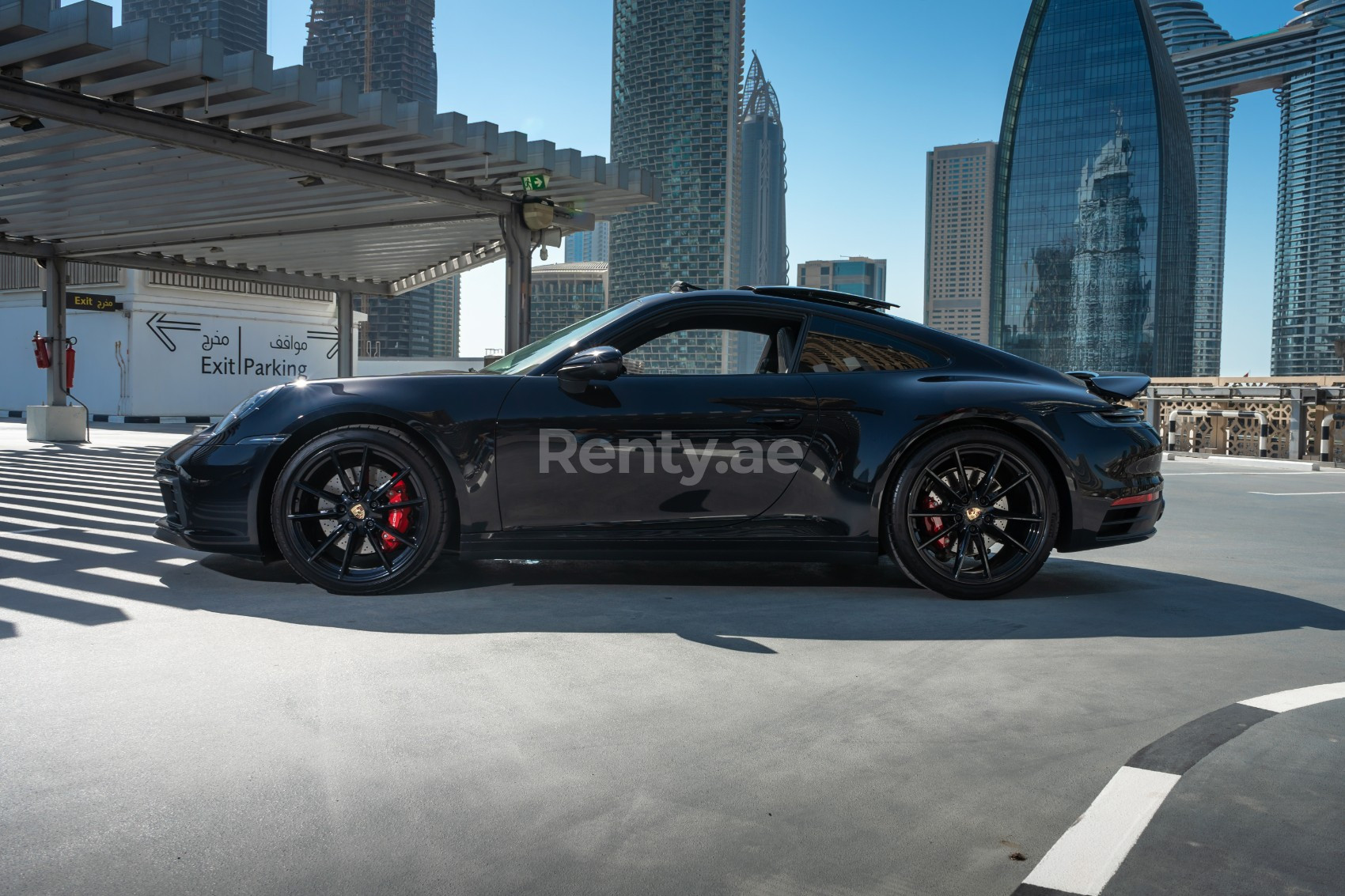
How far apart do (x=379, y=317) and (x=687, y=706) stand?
179668 millimetres

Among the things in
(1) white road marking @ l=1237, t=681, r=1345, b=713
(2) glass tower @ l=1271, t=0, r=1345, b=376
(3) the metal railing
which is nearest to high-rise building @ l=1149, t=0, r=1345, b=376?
(2) glass tower @ l=1271, t=0, r=1345, b=376

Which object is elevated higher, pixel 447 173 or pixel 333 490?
pixel 447 173

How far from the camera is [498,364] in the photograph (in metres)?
4.70

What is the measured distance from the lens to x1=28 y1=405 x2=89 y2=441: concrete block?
17047mm

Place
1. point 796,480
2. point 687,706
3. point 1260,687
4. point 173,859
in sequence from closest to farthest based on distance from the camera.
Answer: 1. point 173,859
2. point 687,706
3. point 1260,687
4. point 796,480

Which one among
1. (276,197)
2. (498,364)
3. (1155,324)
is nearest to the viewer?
(498,364)

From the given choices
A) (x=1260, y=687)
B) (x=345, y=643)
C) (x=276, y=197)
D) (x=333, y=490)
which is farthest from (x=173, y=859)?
(x=276, y=197)

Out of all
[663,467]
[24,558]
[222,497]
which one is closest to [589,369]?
[663,467]

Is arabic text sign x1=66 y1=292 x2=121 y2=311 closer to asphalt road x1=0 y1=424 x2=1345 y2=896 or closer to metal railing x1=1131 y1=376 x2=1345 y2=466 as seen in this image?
asphalt road x1=0 y1=424 x2=1345 y2=896

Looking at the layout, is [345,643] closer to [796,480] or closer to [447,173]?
[796,480]

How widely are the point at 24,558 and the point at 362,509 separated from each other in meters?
2.20

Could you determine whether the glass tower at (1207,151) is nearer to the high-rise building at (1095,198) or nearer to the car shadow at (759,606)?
the high-rise building at (1095,198)

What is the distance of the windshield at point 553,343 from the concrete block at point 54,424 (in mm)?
15265

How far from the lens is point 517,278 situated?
14.0m
